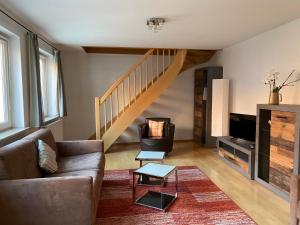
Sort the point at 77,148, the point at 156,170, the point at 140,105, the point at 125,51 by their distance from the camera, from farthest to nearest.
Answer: the point at 125,51 < the point at 140,105 < the point at 77,148 < the point at 156,170

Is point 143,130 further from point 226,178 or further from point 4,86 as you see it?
point 4,86

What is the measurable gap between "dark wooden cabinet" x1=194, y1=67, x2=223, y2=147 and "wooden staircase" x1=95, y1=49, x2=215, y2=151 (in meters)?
0.55

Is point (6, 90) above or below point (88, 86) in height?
below

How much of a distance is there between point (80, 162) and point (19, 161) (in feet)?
2.81

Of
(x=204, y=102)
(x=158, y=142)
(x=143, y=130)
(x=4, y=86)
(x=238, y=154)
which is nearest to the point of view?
(x=4, y=86)

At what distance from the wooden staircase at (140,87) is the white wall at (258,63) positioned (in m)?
1.03

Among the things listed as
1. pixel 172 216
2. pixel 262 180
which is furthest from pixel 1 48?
pixel 262 180

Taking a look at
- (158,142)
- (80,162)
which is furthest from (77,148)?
(158,142)

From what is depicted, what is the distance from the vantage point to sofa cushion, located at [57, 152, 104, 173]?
270 centimetres

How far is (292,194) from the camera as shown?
1.99 metres

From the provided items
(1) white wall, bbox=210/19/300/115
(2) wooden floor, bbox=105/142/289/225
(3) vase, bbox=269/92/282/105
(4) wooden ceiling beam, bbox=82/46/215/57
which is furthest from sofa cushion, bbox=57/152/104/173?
(4) wooden ceiling beam, bbox=82/46/215/57

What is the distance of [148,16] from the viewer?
303 centimetres

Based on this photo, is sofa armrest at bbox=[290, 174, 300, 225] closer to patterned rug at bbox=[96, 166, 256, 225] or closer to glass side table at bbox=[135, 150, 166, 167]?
patterned rug at bbox=[96, 166, 256, 225]

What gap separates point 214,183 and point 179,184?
51 cm
